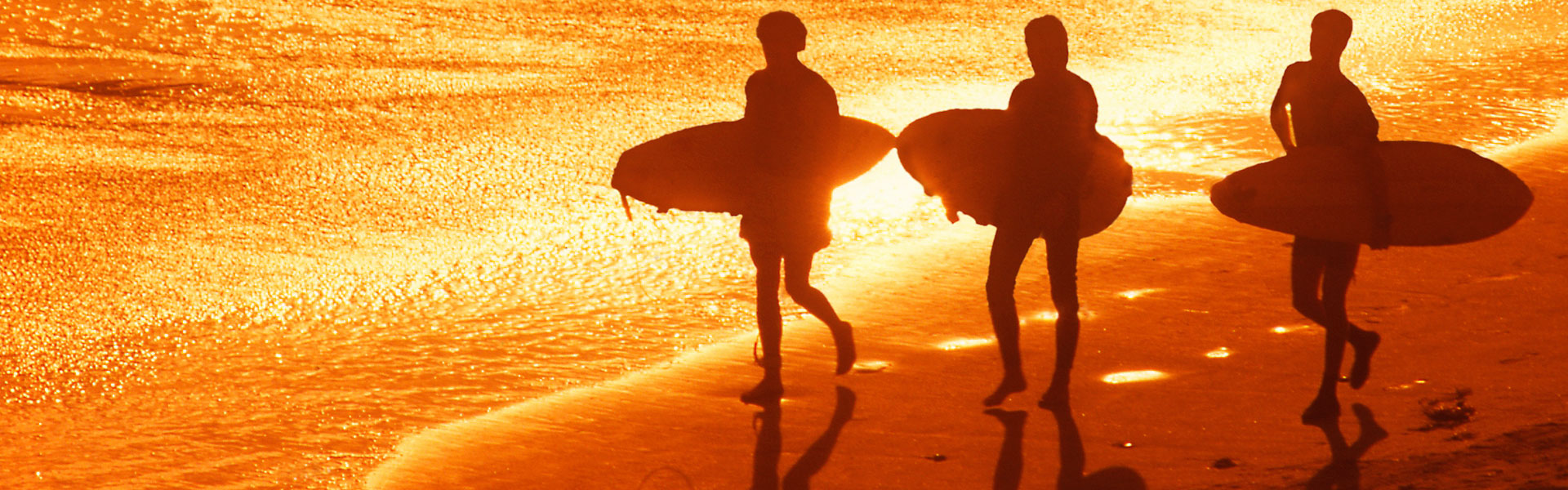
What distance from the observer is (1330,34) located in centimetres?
520

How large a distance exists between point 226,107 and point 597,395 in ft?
19.6

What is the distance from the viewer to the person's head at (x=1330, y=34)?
520 cm

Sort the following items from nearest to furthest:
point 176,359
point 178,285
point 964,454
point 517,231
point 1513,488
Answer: point 1513,488, point 964,454, point 176,359, point 178,285, point 517,231

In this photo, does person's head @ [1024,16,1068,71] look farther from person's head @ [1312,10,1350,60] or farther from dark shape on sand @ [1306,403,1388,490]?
dark shape on sand @ [1306,403,1388,490]

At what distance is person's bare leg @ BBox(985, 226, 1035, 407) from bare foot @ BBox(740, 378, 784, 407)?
2.37 ft

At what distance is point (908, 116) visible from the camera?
10.5 m

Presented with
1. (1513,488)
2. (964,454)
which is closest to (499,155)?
(964,454)

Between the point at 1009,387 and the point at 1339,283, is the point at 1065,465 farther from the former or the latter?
the point at 1339,283

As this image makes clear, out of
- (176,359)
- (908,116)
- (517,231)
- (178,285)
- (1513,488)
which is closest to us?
(1513,488)

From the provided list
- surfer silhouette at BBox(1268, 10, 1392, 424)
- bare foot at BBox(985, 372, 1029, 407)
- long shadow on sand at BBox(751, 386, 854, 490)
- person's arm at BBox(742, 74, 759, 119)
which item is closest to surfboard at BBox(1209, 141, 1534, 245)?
surfer silhouette at BBox(1268, 10, 1392, 424)

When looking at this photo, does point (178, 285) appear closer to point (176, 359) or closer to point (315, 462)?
point (176, 359)

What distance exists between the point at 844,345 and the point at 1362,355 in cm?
176

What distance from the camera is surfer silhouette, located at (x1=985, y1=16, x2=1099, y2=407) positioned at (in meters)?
5.34

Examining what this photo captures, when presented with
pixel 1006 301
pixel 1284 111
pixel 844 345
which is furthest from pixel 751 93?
pixel 1284 111
